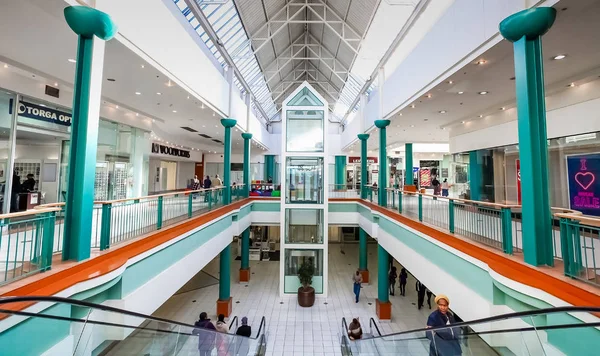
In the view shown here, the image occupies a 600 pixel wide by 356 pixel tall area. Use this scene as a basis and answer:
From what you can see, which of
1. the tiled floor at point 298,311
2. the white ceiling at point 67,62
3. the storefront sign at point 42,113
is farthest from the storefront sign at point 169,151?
the tiled floor at point 298,311

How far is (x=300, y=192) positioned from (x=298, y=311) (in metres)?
5.77

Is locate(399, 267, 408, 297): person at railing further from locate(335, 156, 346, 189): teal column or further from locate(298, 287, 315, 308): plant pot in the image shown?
locate(335, 156, 346, 189): teal column

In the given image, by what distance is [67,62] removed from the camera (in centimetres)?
631

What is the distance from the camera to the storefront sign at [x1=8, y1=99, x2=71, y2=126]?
7.77 metres

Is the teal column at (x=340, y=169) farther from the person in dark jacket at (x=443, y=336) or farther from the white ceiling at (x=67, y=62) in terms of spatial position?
the person in dark jacket at (x=443, y=336)

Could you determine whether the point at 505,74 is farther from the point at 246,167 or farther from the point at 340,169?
the point at 340,169

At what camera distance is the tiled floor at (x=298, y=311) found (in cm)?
958

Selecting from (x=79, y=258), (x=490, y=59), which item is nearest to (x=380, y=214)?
(x=490, y=59)

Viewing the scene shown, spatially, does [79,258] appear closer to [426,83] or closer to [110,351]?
[110,351]

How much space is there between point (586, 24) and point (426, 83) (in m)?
3.49

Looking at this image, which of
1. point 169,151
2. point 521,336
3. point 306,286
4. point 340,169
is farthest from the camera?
point 340,169

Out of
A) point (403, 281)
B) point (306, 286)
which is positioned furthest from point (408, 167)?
point (306, 286)

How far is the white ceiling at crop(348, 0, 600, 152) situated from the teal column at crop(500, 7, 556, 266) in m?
0.43

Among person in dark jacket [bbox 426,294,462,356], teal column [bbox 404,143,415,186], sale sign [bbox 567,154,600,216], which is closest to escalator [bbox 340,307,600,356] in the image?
person in dark jacket [bbox 426,294,462,356]
